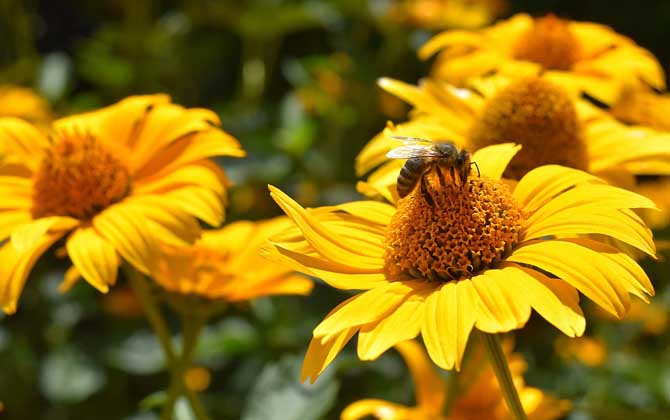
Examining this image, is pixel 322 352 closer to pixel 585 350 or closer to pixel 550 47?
pixel 550 47

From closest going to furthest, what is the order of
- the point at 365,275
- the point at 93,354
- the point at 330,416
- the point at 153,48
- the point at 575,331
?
the point at 575,331, the point at 365,275, the point at 330,416, the point at 93,354, the point at 153,48

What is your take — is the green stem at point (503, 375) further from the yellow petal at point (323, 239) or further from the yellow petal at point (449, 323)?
the yellow petal at point (323, 239)

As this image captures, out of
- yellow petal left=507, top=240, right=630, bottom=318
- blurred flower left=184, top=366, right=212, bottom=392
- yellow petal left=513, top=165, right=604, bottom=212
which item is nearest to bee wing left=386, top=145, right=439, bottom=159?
yellow petal left=513, top=165, right=604, bottom=212

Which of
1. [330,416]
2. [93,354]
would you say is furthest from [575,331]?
[93,354]

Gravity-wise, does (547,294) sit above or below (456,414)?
above

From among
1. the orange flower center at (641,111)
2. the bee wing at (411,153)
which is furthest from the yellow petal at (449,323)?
the orange flower center at (641,111)

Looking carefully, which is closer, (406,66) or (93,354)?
(93,354)

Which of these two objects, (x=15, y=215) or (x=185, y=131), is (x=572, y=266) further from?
(x=15, y=215)
